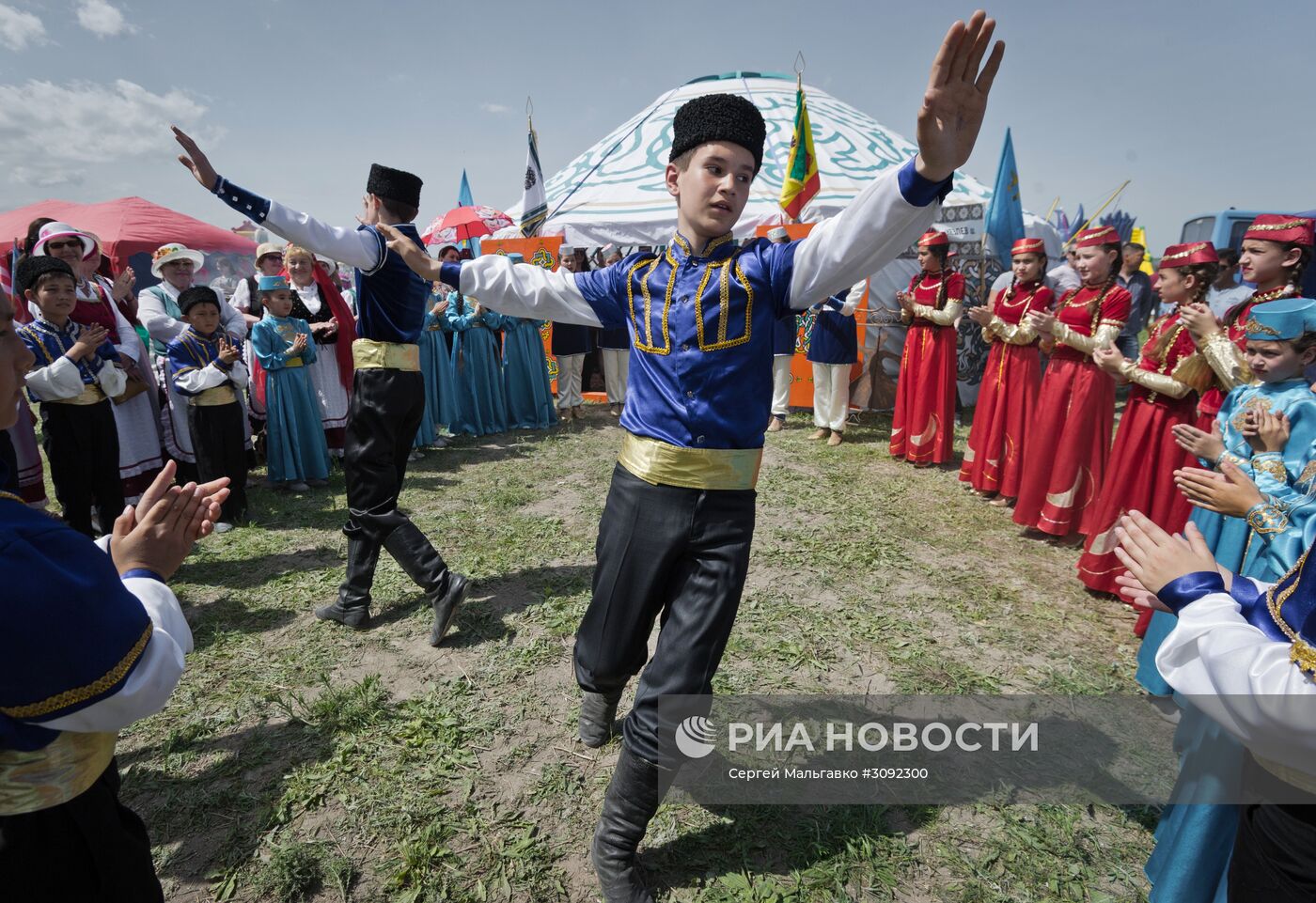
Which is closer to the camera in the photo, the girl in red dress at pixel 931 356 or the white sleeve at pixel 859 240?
the white sleeve at pixel 859 240

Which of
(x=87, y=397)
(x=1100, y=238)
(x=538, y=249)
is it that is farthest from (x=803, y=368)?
(x=87, y=397)

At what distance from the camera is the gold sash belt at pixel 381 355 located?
11.9 ft

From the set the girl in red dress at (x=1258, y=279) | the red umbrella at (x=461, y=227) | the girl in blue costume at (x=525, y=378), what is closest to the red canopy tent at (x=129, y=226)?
the red umbrella at (x=461, y=227)

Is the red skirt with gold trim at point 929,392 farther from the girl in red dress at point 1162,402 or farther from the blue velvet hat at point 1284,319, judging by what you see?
the blue velvet hat at point 1284,319

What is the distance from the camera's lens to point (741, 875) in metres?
2.29

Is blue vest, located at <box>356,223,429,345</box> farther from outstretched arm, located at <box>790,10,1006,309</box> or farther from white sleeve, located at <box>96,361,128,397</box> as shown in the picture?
outstretched arm, located at <box>790,10,1006,309</box>

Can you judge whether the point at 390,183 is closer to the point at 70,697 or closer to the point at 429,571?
the point at 429,571

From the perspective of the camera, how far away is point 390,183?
135 inches

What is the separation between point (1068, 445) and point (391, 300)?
4.59 m

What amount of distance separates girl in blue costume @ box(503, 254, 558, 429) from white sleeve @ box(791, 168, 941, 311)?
7.43 meters

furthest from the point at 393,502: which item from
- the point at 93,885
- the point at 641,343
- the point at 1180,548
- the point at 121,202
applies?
the point at 121,202

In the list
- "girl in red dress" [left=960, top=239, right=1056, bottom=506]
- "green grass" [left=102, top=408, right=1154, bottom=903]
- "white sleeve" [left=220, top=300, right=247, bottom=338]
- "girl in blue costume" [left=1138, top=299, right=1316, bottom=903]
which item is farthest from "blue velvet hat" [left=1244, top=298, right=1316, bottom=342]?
"white sleeve" [left=220, top=300, right=247, bottom=338]

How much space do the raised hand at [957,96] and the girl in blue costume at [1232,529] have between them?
3.91ft

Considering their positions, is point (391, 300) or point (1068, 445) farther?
point (1068, 445)
